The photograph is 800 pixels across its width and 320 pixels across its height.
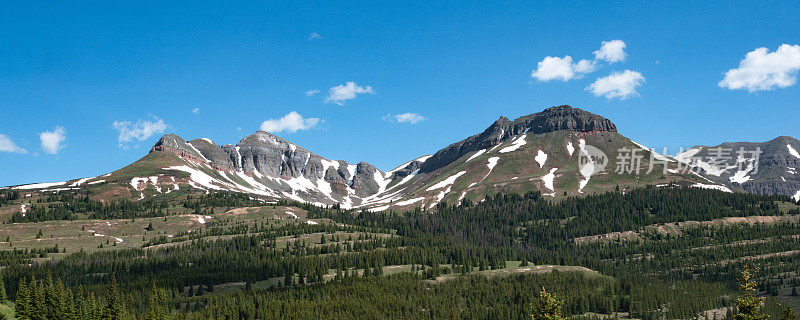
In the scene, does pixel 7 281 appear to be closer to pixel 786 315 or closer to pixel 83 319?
pixel 83 319

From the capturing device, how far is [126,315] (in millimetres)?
124625

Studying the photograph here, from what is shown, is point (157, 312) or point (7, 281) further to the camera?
point (7, 281)

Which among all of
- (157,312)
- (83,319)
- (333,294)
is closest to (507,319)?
(333,294)

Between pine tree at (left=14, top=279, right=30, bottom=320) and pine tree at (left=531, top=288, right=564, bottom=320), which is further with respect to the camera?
pine tree at (left=14, top=279, right=30, bottom=320)

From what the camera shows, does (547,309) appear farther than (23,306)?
No

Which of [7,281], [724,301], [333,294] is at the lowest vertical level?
[724,301]

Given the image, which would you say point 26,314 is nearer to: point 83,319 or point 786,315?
point 83,319

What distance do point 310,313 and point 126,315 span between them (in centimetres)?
5162

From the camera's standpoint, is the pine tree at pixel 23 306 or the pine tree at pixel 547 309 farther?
the pine tree at pixel 23 306

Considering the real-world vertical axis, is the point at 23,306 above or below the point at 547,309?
below

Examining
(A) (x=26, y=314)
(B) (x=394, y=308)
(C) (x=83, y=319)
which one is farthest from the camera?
(B) (x=394, y=308)

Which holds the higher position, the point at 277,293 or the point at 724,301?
the point at 277,293

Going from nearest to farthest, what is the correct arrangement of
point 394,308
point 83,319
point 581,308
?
point 83,319 → point 394,308 → point 581,308

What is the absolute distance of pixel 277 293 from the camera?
18650cm
